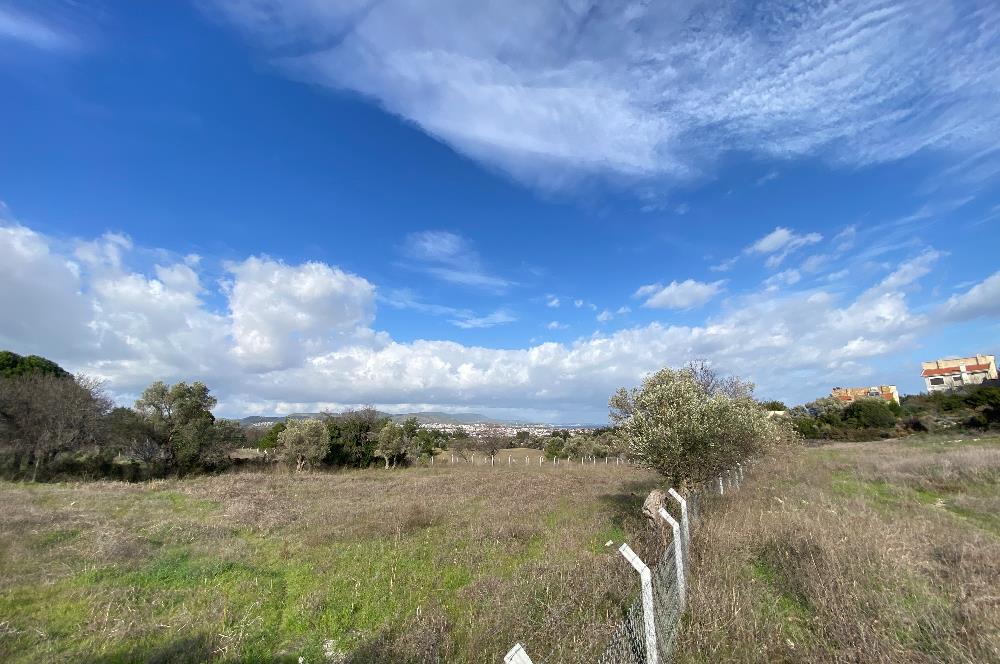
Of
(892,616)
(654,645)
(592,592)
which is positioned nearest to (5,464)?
(592,592)

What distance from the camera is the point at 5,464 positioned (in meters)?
29.8

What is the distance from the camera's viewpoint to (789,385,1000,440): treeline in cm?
4628

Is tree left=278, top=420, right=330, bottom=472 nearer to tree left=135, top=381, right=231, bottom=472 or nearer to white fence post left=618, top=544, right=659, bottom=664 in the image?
tree left=135, top=381, right=231, bottom=472

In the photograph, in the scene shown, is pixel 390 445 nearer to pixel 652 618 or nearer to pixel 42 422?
pixel 42 422

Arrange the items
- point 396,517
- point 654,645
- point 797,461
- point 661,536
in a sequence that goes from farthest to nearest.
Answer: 1. point 797,461
2. point 396,517
3. point 661,536
4. point 654,645

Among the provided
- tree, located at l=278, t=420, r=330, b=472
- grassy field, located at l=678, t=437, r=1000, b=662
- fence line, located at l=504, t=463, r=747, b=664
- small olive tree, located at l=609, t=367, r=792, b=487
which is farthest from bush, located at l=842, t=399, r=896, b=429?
fence line, located at l=504, t=463, r=747, b=664

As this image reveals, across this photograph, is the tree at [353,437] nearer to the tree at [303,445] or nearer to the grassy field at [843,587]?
the tree at [303,445]

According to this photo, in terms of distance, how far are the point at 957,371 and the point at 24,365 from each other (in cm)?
18918

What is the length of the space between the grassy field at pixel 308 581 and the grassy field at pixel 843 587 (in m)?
1.74

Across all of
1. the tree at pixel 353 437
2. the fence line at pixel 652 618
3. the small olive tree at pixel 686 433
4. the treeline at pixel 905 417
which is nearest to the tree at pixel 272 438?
the tree at pixel 353 437

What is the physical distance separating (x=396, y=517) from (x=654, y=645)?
1365 cm

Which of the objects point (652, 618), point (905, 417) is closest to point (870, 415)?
point (905, 417)

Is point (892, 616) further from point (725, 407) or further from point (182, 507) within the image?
point (182, 507)

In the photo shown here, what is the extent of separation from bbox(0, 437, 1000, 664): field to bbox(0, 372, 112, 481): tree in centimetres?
1861
